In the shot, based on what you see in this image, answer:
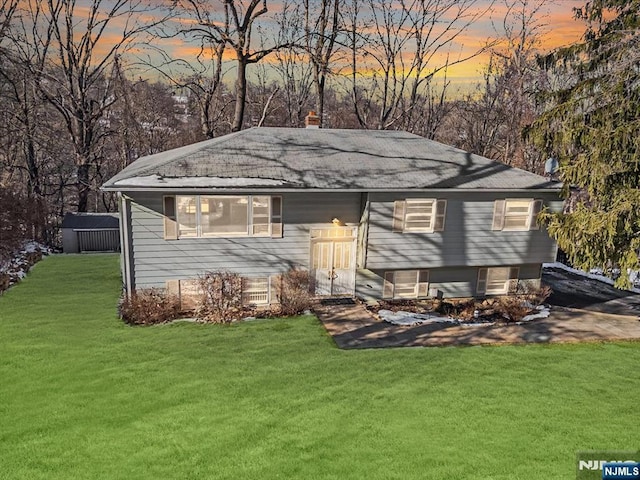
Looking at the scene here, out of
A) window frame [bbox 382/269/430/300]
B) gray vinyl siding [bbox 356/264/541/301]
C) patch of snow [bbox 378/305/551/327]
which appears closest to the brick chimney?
gray vinyl siding [bbox 356/264/541/301]

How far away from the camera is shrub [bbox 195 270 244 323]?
1276cm

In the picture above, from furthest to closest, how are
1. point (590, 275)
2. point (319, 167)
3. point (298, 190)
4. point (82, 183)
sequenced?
point (82, 183) → point (590, 275) → point (319, 167) → point (298, 190)

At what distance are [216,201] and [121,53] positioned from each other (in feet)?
74.6

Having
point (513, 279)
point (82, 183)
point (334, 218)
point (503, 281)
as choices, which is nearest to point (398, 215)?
point (334, 218)

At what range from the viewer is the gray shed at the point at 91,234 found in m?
22.0

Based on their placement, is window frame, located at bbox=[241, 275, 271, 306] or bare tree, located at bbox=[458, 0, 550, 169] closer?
window frame, located at bbox=[241, 275, 271, 306]

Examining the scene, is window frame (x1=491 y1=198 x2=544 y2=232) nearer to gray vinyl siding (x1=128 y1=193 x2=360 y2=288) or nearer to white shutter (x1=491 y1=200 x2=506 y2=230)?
white shutter (x1=491 y1=200 x2=506 y2=230)

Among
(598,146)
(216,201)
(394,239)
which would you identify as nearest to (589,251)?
(598,146)

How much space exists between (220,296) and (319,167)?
516 centimetres

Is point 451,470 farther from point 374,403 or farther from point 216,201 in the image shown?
point 216,201

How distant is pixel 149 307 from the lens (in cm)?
1226

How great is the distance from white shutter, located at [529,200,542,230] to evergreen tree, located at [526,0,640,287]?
2882 mm

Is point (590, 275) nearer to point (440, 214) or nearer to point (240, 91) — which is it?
point (440, 214)

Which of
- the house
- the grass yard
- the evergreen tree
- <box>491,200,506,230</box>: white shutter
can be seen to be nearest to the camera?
the grass yard
